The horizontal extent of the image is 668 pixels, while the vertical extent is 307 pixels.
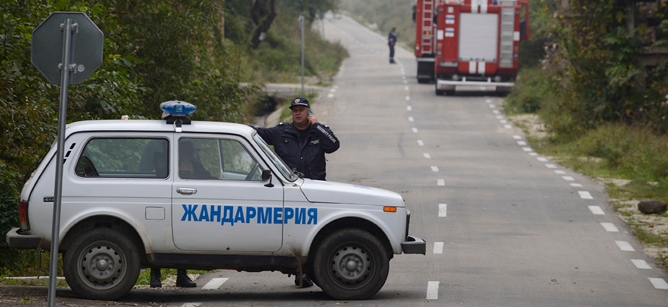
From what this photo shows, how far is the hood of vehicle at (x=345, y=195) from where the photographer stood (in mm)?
9242

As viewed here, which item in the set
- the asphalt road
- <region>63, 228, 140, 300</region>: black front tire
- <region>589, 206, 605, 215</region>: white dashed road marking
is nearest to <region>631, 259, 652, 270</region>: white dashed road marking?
the asphalt road

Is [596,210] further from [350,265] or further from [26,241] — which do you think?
[26,241]

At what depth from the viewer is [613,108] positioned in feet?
85.6

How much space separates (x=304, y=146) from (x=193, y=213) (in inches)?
71.0

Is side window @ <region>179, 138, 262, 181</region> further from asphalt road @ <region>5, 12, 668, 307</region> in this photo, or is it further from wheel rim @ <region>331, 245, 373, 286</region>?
asphalt road @ <region>5, 12, 668, 307</region>

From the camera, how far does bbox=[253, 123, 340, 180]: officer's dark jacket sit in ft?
34.4

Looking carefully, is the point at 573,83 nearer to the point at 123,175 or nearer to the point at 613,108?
the point at 613,108

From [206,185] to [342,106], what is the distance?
25.5 m

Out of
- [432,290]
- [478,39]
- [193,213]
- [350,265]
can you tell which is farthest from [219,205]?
[478,39]

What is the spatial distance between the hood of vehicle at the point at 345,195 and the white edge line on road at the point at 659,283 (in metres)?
3.18

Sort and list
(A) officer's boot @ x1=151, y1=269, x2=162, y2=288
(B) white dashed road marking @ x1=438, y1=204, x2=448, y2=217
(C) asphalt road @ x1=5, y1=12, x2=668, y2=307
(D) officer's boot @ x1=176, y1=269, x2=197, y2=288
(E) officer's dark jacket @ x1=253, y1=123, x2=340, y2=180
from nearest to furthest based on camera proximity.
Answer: (A) officer's boot @ x1=151, y1=269, x2=162, y2=288
(C) asphalt road @ x1=5, y1=12, x2=668, y2=307
(D) officer's boot @ x1=176, y1=269, x2=197, y2=288
(E) officer's dark jacket @ x1=253, y1=123, x2=340, y2=180
(B) white dashed road marking @ x1=438, y1=204, x2=448, y2=217

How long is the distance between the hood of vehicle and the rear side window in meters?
1.25

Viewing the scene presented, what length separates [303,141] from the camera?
10625mm

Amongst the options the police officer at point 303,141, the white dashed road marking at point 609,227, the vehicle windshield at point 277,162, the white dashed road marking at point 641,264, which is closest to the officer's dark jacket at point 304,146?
the police officer at point 303,141
